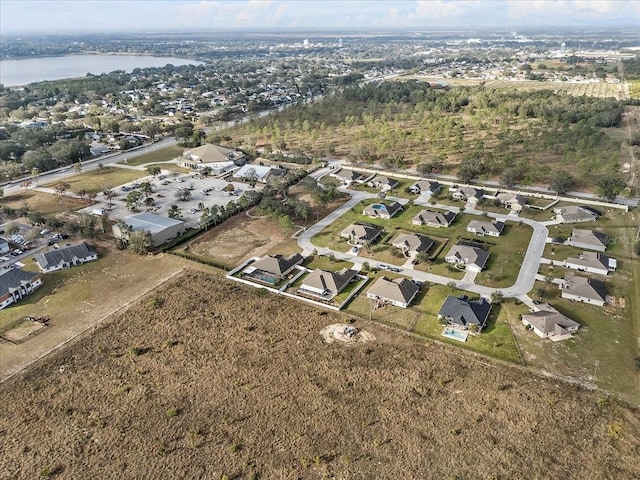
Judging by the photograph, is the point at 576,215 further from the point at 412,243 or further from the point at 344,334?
the point at 344,334

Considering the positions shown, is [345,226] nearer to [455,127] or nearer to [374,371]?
[374,371]

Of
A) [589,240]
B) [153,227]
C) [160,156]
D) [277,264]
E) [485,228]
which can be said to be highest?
[153,227]

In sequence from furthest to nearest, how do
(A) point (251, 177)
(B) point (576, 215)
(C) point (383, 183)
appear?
→ (A) point (251, 177) → (C) point (383, 183) → (B) point (576, 215)

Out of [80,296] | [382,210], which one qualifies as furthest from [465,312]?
[80,296]

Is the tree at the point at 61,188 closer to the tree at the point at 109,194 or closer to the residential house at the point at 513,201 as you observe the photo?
the tree at the point at 109,194

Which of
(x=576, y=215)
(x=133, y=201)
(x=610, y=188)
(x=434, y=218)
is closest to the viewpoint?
(x=434, y=218)
